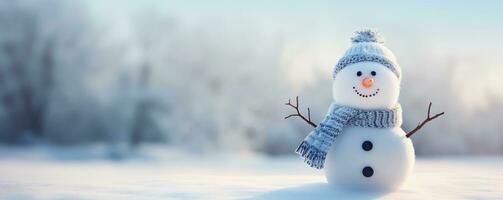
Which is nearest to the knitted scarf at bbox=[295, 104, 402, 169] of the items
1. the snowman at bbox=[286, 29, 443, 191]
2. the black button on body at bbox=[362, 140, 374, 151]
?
the snowman at bbox=[286, 29, 443, 191]

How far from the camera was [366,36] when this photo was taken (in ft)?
9.77

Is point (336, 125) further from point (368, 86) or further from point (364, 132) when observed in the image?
point (368, 86)

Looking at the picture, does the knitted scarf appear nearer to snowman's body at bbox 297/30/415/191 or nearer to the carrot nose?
snowman's body at bbox 297/30/415/191

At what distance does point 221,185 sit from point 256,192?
0.25 metres

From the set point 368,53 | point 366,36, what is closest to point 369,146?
point 368,53

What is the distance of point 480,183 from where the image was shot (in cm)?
313

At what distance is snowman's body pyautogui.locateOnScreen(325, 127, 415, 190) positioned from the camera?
267 cm

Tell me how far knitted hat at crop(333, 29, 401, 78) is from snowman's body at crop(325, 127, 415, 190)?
0.33m

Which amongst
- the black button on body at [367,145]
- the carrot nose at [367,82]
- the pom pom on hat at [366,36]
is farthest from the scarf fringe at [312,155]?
the pom pom on hat at [366,36]

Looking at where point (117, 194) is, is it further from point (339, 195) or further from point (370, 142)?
point (370, 142)

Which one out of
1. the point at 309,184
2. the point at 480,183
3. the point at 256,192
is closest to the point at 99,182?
the point at 256,192

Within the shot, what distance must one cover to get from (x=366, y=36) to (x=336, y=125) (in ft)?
1.81

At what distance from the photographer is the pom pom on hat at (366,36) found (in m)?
2.98

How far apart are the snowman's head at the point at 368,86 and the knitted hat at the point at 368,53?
0.03m
